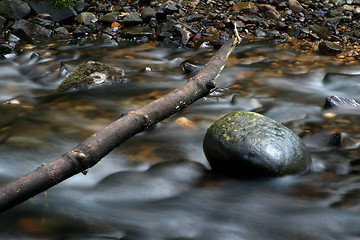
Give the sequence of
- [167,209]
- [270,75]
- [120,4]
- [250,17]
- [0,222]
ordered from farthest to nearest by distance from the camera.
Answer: [120,4], [250,17], [270,75], [167,209], [0,222]

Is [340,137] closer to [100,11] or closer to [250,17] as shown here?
[250,17]

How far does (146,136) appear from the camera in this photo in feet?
12.5

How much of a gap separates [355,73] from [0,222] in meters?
5.84

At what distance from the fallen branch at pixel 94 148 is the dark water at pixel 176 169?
52cm

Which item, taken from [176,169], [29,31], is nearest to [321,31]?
[176,169]

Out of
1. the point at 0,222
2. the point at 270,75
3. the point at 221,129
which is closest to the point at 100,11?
the point at 270,75

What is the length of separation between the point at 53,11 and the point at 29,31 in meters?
1.05

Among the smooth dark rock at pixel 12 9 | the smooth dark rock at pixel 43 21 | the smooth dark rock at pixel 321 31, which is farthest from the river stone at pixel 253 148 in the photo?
the smooth dark rock at pixel 12 9

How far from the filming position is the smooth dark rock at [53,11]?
881 centimetres

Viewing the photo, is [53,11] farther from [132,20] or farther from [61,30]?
[132,20]

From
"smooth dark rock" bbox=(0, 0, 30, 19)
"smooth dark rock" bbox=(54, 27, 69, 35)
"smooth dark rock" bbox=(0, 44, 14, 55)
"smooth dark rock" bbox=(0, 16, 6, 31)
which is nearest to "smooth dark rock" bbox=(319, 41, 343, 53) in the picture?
"smooth dark rock" bbox=(54, 27, 69, 35)

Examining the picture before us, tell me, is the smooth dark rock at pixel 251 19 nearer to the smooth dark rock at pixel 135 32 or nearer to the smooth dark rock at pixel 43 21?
the smooth dark rock at pixel 135 32

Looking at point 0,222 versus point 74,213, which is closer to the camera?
point 0,222

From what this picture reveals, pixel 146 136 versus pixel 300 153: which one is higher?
pixel 300 153
